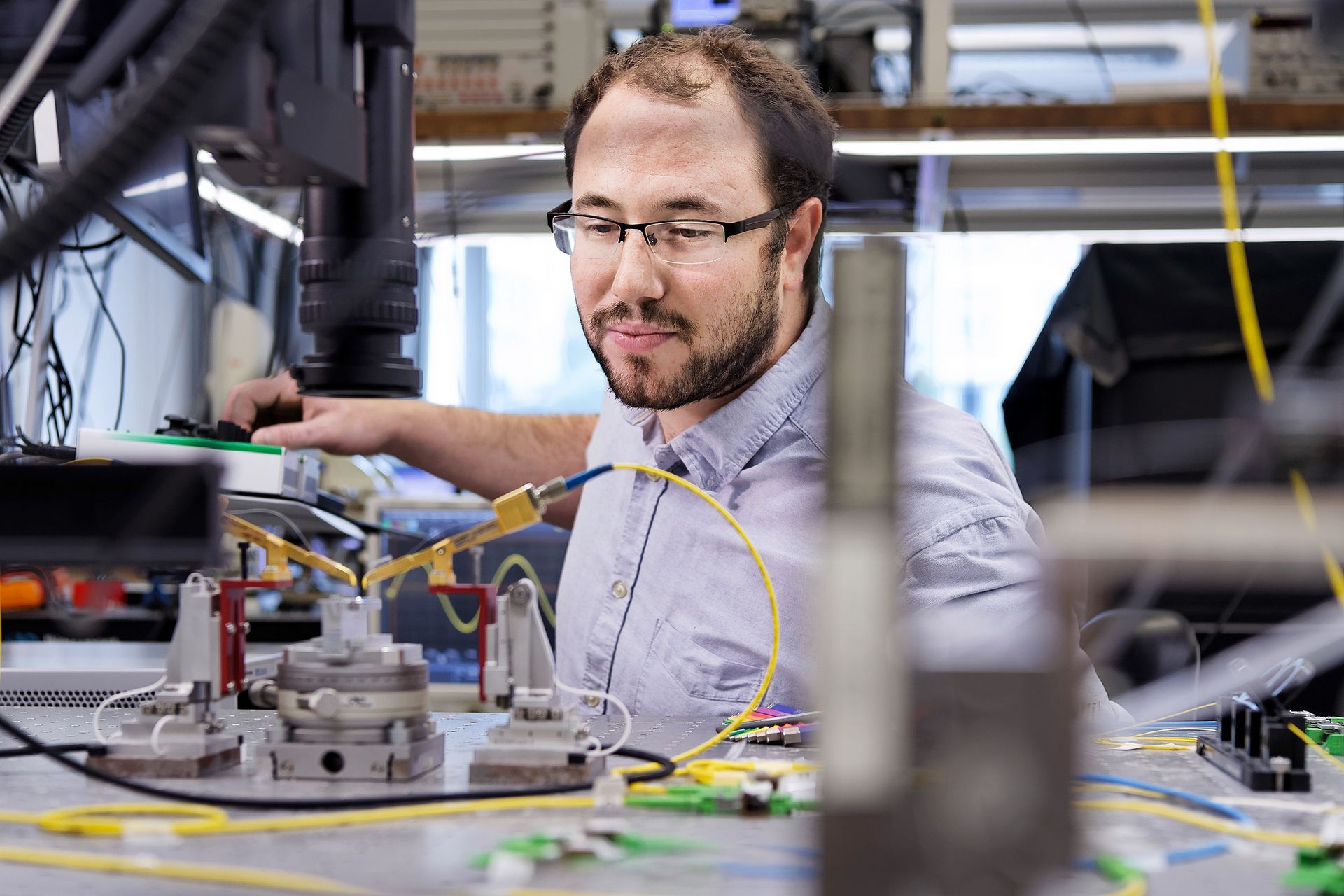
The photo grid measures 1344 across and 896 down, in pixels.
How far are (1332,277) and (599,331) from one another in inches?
63.3

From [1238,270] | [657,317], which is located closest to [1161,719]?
[657,317]

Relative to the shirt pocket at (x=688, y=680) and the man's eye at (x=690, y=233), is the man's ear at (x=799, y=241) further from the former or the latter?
the shirt pocket at (x=688, y=680)

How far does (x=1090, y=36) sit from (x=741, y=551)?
2070 millimetres

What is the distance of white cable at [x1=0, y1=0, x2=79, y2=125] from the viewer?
66cm

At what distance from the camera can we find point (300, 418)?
156 cm

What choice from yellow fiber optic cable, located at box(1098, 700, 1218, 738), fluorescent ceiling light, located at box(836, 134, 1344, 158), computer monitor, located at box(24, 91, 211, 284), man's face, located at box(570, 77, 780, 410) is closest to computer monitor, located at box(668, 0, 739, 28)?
fluorescent ceiling light, located at box(836, 134, 1344, 158)

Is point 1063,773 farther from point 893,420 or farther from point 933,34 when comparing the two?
point 933,34

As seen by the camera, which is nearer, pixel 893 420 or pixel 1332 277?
pixel 893 420

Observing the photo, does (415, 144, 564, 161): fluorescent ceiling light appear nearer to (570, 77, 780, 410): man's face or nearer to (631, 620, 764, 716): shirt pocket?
(570, 77, 780, 410): man's face

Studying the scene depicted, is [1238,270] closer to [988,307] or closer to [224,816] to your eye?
[988,307]

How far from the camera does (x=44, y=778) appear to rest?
75 cm

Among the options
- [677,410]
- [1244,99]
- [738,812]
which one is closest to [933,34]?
[1244,99]

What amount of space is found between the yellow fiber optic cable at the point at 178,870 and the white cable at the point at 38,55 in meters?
0.43

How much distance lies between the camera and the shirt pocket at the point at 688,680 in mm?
1201
